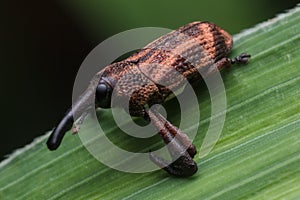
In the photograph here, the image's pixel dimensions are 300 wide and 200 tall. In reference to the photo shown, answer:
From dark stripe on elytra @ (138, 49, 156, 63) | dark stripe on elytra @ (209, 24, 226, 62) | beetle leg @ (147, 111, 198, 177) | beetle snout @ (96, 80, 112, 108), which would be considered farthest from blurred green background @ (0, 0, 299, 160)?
beetle leg @ (147, 111, 198, 177)

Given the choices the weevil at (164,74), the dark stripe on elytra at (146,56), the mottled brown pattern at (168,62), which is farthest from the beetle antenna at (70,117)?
the dark stripe on elytra at (146,56)

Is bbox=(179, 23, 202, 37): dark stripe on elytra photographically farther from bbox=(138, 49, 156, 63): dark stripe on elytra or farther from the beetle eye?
the beetle eye

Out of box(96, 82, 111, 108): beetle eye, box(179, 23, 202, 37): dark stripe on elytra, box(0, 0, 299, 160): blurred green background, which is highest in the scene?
box(179, 23, 202, 37): dark stripe on elytra

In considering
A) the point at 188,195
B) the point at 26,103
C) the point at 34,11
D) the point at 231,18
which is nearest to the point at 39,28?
the point at 34,11

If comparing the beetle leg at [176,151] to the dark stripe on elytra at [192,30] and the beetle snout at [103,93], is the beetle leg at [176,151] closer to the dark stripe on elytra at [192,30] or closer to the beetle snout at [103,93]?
the beetle snout at [103,93]

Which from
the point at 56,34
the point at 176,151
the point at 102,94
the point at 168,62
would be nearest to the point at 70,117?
the point at 102,94
